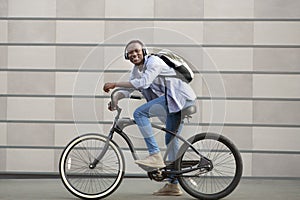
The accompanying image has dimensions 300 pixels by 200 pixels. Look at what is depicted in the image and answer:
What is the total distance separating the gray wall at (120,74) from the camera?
10.1 m

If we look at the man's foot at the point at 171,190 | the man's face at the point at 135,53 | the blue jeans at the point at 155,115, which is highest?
the man's face at the point at 135,53

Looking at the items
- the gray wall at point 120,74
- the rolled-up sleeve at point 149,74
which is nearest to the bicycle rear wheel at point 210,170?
the rolled-up sleeve at point 149,74

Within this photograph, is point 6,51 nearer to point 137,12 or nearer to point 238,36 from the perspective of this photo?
point 137,12

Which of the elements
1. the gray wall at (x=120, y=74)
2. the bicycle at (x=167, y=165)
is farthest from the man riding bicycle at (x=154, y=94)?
the gray wall at (x=120, y=74)

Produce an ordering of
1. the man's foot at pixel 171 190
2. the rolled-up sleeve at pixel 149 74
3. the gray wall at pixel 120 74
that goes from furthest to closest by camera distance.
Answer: the gray wall at pixel 120 74
the man's foot at pixel 171 190
the rolled-up sleeve at pixel 149 74

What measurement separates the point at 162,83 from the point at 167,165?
95 cm

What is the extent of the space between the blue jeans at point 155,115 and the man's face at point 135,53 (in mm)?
436

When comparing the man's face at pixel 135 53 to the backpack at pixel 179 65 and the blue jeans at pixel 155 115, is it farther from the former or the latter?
the blue jeans at pixel 155 115

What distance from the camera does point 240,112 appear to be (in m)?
10.1

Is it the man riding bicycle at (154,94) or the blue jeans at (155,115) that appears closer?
the man riding bicycle at (154,94)

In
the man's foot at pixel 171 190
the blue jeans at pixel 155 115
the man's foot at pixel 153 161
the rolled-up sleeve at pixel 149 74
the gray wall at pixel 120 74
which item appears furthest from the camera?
the gray wall at pixel 120 74

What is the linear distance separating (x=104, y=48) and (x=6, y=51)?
2.71 m

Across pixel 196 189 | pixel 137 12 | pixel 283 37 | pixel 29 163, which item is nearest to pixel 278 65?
pixel 283 37

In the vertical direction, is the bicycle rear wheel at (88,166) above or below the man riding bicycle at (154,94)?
below
